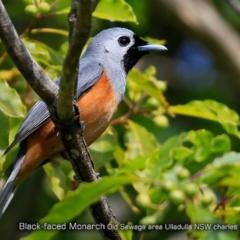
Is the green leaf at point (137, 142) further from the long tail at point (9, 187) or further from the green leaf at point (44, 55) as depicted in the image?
the long tail at point (9, 187)

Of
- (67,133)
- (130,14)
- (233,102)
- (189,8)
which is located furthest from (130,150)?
(233,102)

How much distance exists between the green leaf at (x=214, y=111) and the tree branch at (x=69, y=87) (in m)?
1.01

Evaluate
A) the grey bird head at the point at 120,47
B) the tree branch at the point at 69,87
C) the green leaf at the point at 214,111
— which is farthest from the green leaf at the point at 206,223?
the grey bird head at the point at 120,47

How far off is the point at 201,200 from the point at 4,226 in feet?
11.4

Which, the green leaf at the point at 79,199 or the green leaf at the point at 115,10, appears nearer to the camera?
the green leaf at the point at 79,199

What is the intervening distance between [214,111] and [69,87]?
5.16 feet

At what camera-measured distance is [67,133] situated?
Result: 347cm

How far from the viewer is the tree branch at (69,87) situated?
2807mm

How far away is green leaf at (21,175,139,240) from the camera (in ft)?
8.48

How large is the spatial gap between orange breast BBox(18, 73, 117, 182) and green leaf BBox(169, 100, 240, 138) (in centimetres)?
46

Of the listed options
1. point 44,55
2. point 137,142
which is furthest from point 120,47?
point 44,55

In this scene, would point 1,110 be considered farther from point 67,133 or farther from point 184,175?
point 184,175

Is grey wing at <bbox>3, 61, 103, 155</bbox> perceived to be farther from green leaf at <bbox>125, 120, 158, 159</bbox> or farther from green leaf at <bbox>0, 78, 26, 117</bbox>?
green leaf at <bbox>125, 120, 158, 159</bbox>

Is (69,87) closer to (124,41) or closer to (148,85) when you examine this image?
(148,85)
